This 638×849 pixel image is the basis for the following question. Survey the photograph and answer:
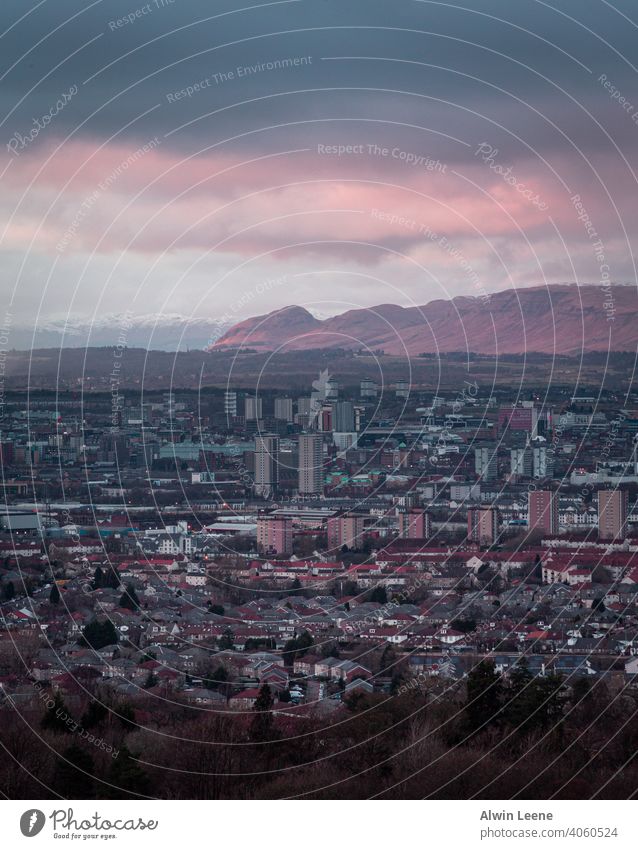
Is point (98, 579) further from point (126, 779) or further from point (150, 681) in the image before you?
point (126, 779)

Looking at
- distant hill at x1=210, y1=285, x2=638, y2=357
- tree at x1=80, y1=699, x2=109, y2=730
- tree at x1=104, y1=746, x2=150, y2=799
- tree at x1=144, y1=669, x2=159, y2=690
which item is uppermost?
distant hill at x1=210, y1=285, x2=638, y2=357

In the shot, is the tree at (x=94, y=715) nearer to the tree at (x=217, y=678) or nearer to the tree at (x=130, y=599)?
the tree at (x=217, y=678)

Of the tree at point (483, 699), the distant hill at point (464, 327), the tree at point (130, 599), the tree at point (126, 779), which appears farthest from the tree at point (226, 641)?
the distant hill at point (464, 327)

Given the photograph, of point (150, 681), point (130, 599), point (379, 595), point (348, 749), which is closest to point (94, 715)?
point (348, 749)

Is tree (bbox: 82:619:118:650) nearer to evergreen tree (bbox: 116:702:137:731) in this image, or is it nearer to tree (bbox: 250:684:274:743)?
evergreen tree (bbox: 116:702:137:731)

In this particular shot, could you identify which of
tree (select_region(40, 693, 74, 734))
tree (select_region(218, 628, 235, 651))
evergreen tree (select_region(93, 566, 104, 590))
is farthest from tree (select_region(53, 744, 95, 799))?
evergreen tree (select_region(93, 566, 104, 590))
